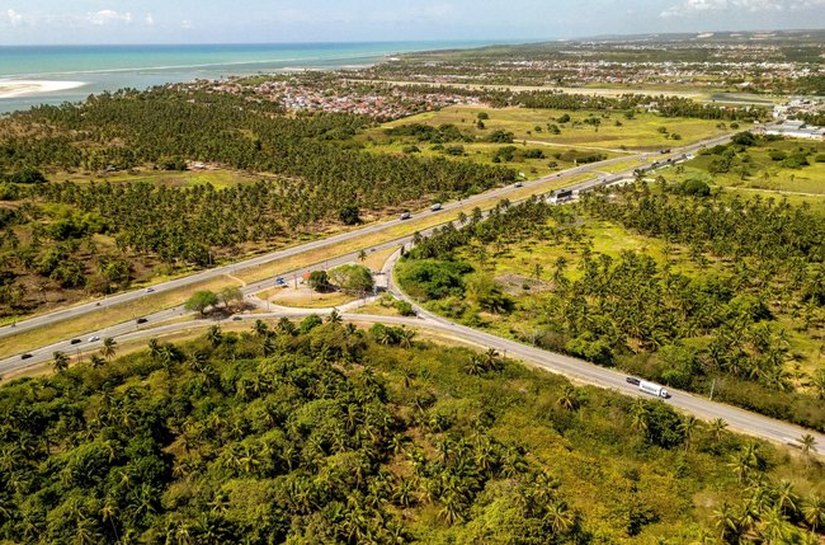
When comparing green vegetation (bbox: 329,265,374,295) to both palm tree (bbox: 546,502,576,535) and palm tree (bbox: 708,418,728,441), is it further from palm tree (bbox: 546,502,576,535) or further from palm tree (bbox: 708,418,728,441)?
palm tree (bbox: 708,418,728,441)

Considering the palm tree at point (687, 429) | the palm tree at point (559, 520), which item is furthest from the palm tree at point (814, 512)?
the palm tree at point (559, 520)

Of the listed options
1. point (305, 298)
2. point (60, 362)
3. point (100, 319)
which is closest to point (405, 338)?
point (305, 298)

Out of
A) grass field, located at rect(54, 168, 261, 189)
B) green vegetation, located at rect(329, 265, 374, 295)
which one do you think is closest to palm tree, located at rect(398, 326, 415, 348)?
green vegetation, located at rect(329, 265, 374, 295)

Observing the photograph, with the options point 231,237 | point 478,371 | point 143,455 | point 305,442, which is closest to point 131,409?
point 143,455

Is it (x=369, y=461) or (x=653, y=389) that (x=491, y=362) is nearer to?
(x=653, y=389)

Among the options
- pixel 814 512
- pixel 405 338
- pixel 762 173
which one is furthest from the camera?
pixel 762 173
